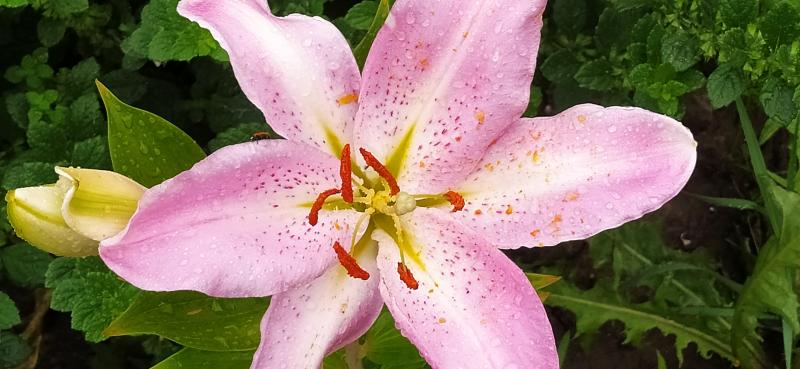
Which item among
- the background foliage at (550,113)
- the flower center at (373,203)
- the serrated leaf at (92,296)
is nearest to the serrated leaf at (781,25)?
the background foliage at (550,113)

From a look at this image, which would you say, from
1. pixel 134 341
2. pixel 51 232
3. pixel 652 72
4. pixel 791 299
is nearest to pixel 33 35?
pixel 134 341

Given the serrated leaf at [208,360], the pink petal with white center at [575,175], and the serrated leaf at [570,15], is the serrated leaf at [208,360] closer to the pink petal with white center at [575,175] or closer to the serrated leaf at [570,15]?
the pink petal with white center at [575,175]

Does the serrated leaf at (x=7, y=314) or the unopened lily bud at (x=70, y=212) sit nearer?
the unopened lily bud at (x=70, y=212)

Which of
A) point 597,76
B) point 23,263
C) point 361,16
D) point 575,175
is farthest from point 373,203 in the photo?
point 23,263

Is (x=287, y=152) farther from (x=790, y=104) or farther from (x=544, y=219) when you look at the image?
(x=790, y=104)

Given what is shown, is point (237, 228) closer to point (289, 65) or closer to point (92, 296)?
point (289, 65)

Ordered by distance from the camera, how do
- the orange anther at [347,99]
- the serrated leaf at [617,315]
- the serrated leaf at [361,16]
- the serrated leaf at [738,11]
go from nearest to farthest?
the orange anther at [347,99] < the serrated leaf at [738,11] < the serrated leaf at [361,16] < the serrated leaf at [617,315]

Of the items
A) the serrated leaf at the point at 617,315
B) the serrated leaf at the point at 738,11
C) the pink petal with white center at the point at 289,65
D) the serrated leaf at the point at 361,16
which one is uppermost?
the pink petal with white center at the point at 289,65

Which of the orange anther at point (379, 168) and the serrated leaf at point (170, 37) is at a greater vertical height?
the orange anther at point (379, 168)
